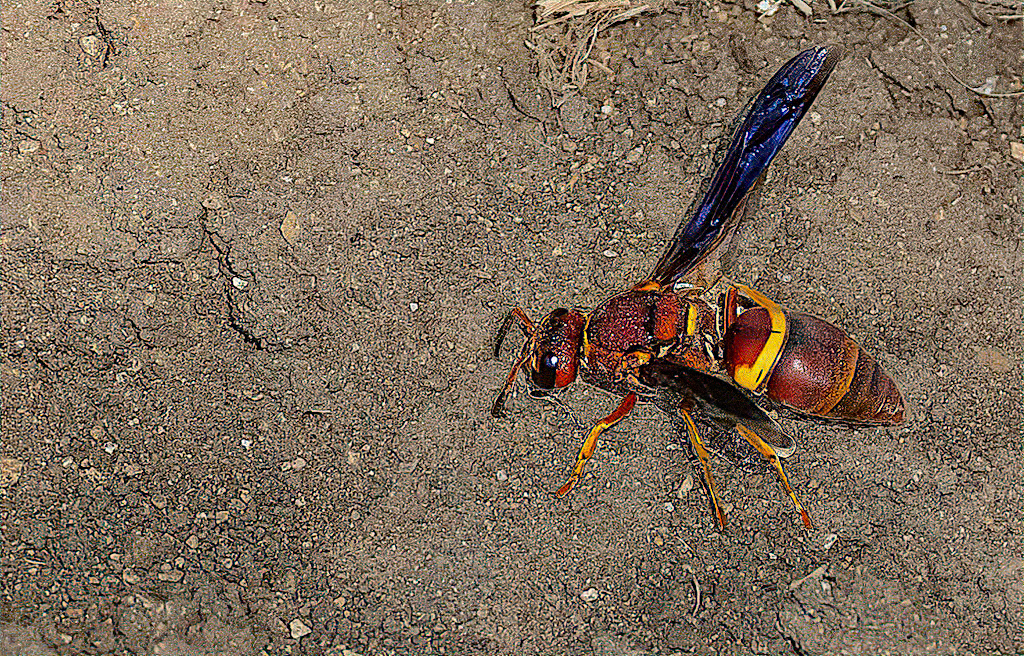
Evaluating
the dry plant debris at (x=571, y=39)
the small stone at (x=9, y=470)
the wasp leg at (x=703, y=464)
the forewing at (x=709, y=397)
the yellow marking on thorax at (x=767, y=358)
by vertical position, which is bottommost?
the wasp leg at (x=703, y=464)

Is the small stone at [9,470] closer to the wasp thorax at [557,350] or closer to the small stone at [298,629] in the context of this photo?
the small stone at [298,629]

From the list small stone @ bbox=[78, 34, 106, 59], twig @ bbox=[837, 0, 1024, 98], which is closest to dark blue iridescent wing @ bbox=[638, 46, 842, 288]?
twig @ bbox=[837, 0, 1024, 98]

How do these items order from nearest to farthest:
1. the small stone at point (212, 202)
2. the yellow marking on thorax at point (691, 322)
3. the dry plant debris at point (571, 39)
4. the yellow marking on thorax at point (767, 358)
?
the yellow marking on thorax at point (767, 358) < the yellow marking on thorax at point (691, 322) < the small stone at point (212, 202) < the dry plant debris at point (571, 39)

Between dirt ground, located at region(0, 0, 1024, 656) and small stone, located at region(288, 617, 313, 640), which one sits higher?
dirt ground, located at region(0, 0, 1024, 656)

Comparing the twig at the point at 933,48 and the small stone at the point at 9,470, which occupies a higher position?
the twig at the point at 933,48

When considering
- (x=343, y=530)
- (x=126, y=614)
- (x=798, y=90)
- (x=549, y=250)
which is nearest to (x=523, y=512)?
(x=343, y=530)

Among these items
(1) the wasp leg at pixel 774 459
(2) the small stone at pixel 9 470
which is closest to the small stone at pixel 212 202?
(2) the small stone at pixel 9 470

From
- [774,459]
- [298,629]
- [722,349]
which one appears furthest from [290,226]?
[774,459]

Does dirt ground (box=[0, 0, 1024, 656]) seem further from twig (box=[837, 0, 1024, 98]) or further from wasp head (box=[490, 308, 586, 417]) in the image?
wasp head (box=[490, 308, 586, 417])
